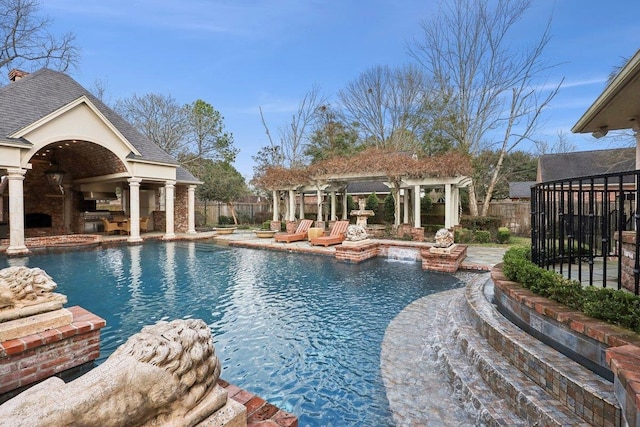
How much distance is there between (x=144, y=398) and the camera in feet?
5.09

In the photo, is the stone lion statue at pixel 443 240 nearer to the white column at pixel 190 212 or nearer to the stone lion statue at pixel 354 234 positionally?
the stone lion statue at pixel 354 234

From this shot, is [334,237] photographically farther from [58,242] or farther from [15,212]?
[15,212]

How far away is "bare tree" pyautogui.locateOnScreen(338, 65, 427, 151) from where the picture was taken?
77.2 ft

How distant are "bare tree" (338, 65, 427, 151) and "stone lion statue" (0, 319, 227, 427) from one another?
23395 millimetres

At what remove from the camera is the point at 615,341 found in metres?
2.16

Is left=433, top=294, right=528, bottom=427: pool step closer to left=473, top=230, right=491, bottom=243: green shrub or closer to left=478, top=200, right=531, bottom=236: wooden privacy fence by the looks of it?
left=473, top=230, right=491, bottom=243: green shrub

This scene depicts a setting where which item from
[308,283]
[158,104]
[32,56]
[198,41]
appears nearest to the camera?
[308,283]

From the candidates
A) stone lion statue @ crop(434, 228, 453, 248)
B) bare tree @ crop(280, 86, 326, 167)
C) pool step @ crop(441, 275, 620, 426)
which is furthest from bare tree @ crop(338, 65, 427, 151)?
pool step @ crop(441, 275, 620, 426)

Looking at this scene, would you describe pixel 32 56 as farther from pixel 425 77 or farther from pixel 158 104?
pixel 425 77

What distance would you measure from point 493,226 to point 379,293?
36.2ft

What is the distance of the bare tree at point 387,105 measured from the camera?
23531 mm

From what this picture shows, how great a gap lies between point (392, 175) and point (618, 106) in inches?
392

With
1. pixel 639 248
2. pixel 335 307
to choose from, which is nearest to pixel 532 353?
pixel 639 248

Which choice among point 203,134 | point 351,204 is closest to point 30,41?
point 203,134
